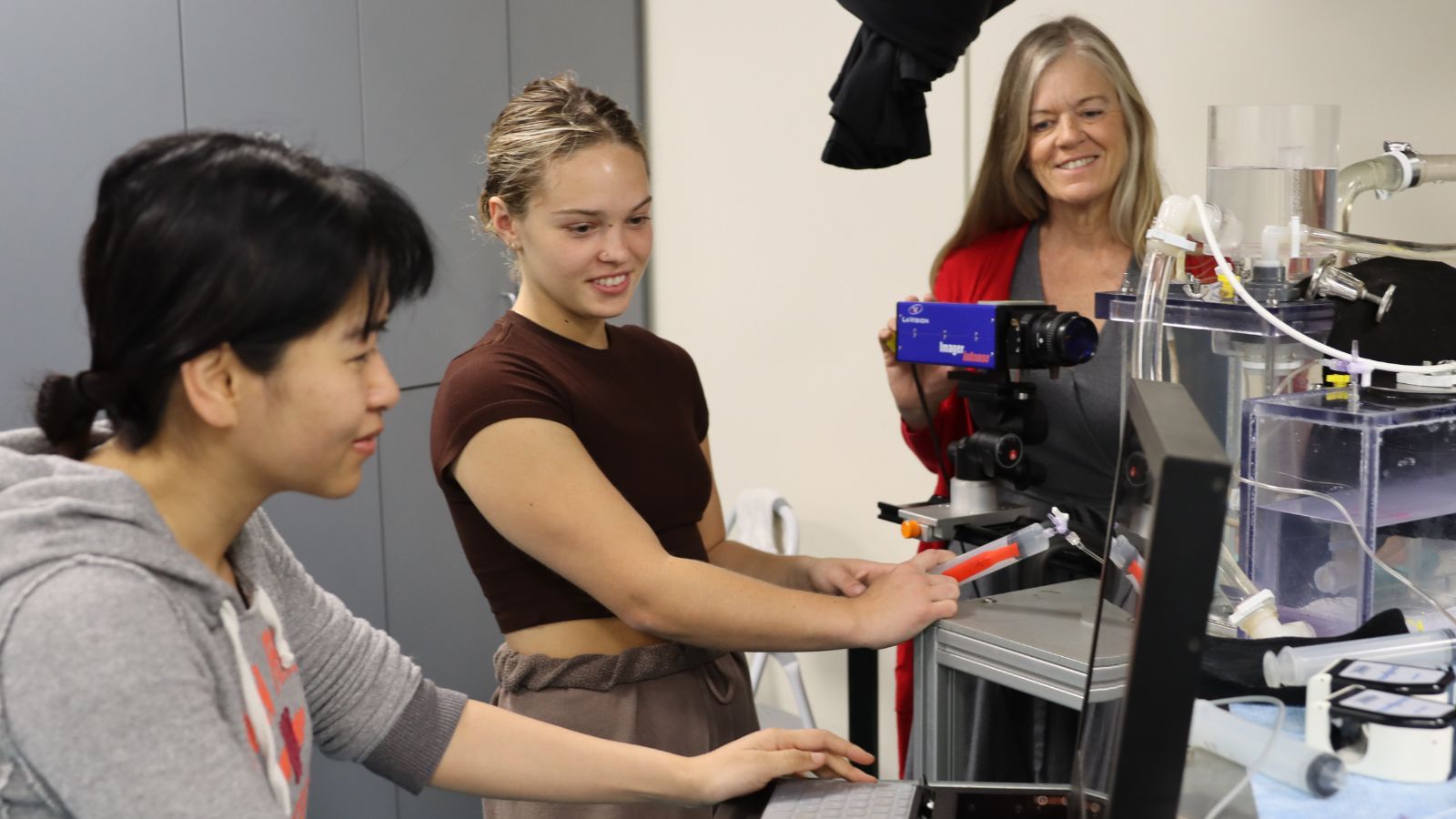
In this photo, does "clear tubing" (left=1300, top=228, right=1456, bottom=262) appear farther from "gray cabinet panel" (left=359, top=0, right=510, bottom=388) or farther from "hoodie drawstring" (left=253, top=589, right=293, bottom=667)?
"gray cabinet panel" (left=359, top=0, right=510, bottom=388)

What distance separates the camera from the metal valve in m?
1.44

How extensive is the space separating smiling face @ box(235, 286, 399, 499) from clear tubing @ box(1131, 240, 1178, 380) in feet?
3.00

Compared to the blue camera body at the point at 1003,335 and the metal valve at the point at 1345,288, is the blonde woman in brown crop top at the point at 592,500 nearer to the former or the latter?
the blue camera body at the point at 1003,335

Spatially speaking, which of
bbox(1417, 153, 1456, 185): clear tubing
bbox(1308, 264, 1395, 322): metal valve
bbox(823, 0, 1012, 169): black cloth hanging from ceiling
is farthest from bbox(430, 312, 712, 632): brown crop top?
bbox(1417, 153, 1456, 185): clear tubing

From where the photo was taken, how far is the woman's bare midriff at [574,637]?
152 cm

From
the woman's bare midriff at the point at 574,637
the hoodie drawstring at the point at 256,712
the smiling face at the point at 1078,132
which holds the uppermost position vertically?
the smiling face at the point at 1078,132

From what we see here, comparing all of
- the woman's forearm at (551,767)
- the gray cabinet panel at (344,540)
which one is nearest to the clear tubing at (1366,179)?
the woman's forearm at (551,767)

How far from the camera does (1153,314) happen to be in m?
1.51

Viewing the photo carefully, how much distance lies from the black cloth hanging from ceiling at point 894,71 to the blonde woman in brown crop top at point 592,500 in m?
0.33

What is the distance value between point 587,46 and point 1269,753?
267 centimetres

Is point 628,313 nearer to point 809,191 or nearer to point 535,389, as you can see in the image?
point 809,191

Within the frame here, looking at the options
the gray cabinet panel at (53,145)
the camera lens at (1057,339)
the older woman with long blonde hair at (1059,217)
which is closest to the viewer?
the camera lens at (1057,339)

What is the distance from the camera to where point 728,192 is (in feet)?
10.8

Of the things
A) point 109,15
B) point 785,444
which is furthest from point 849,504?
point 109,15
